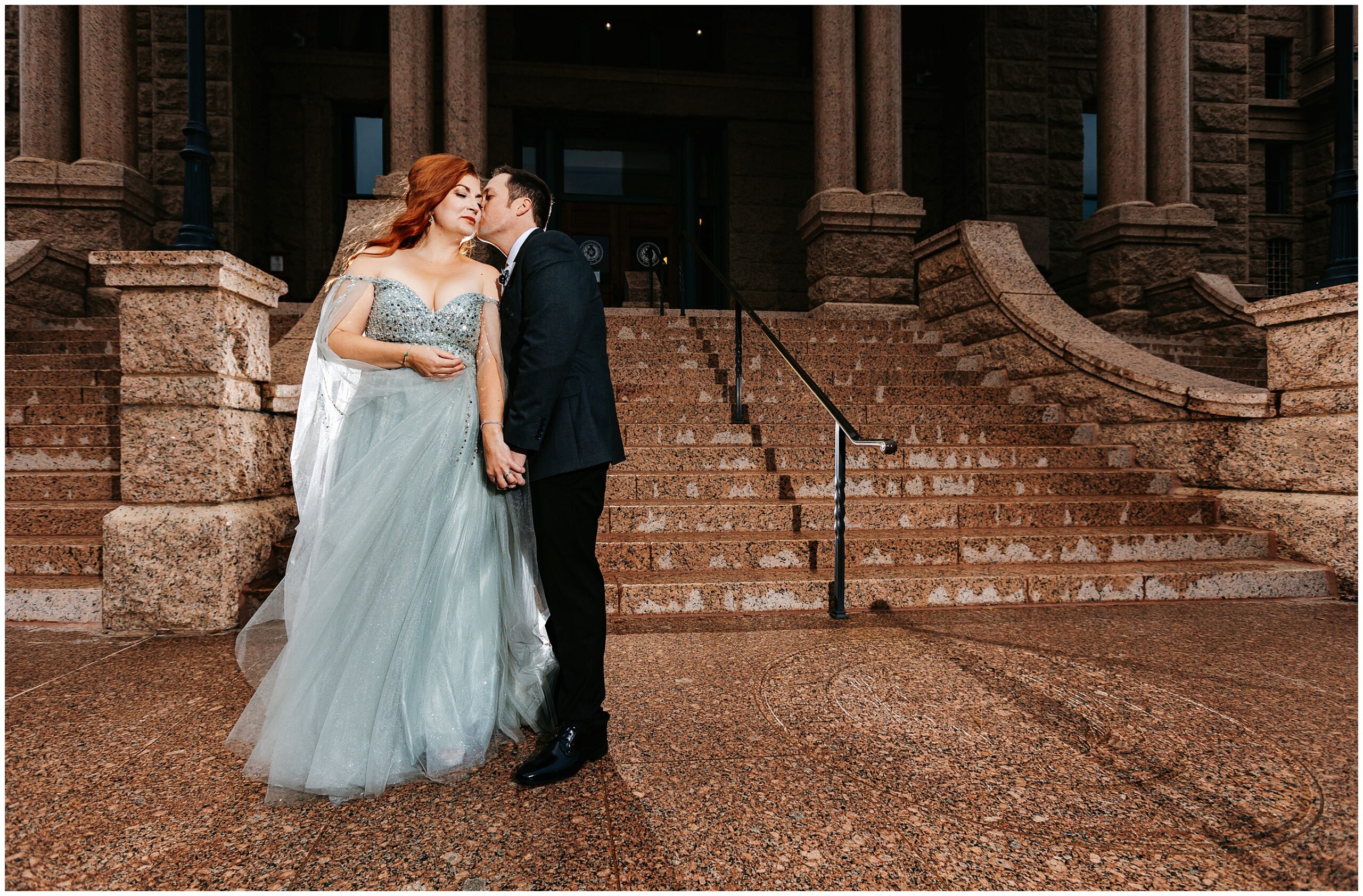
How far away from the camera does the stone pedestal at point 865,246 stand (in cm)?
958

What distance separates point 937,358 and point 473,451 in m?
6.54

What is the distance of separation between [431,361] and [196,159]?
3188 millimetres

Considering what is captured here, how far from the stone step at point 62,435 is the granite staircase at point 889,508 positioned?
2382 mm

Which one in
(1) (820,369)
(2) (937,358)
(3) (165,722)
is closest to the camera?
(3) (165,722)

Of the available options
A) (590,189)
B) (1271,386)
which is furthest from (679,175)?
(1271,386)

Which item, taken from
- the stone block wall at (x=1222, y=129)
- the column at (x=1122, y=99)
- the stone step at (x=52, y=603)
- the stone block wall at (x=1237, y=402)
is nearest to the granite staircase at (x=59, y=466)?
the stone step at (x=52, y=603)

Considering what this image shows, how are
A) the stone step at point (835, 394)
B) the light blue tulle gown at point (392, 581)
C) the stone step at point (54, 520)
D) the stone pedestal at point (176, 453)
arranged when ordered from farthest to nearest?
the stone step at point (835, 394), the stone step at point (54, 520), the stone pedestal at point (176, 453), the light blue tulle gown at point (392, 581)

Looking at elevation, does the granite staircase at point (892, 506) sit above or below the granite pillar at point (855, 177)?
below

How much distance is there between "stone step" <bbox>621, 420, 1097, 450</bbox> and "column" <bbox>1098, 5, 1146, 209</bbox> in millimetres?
5622

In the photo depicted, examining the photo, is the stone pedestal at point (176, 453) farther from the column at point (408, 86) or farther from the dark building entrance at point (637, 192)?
the dark building entrance at point (637, 192)

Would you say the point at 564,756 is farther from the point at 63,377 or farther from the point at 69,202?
the point at 69,202

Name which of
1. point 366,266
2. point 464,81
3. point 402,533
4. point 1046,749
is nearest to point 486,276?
point 366,266

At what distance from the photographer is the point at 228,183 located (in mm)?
11406

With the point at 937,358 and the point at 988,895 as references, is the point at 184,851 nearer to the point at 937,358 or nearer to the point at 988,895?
the point at 988,895
